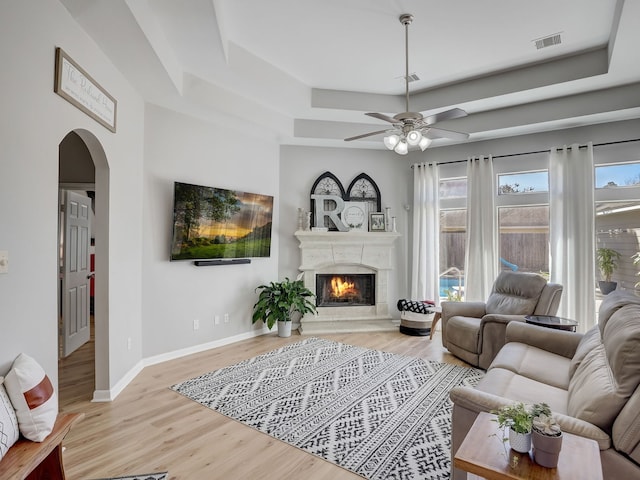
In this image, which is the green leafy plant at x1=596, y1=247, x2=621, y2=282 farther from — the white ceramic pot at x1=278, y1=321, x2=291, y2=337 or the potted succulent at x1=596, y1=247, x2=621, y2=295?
the white ceramic pot at x1=278, y1=321, x2=291, y2=337

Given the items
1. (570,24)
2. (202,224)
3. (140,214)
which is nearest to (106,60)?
(140,214)

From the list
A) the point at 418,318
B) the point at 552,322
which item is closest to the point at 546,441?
the point at 552,322

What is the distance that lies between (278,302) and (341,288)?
1289mm

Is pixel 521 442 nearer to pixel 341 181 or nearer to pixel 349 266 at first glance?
pixel 349 266

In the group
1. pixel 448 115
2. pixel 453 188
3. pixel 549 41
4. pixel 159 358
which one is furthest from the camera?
pixel 453 188

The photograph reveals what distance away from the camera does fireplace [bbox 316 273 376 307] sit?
580 centimetres

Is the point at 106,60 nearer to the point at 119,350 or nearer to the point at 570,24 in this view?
the point at 119,350

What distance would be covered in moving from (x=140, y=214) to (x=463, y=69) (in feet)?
13.0

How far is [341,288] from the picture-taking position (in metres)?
5.89

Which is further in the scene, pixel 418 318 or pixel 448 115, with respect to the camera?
pixel 418 318

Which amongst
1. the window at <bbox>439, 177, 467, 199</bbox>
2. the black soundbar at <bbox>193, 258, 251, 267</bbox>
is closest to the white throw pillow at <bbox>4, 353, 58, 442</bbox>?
the black soundbar at <bbox>193, 258, 251, 267</bbox>

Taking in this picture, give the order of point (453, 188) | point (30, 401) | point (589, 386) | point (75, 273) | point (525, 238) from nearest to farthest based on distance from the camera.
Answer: point (30, 401) < point (589, 386) < point (75, 273) < point (525, 238) < point (453, 188)

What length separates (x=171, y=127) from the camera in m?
4.14

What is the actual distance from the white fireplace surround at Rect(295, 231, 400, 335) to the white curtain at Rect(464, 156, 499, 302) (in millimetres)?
1119
